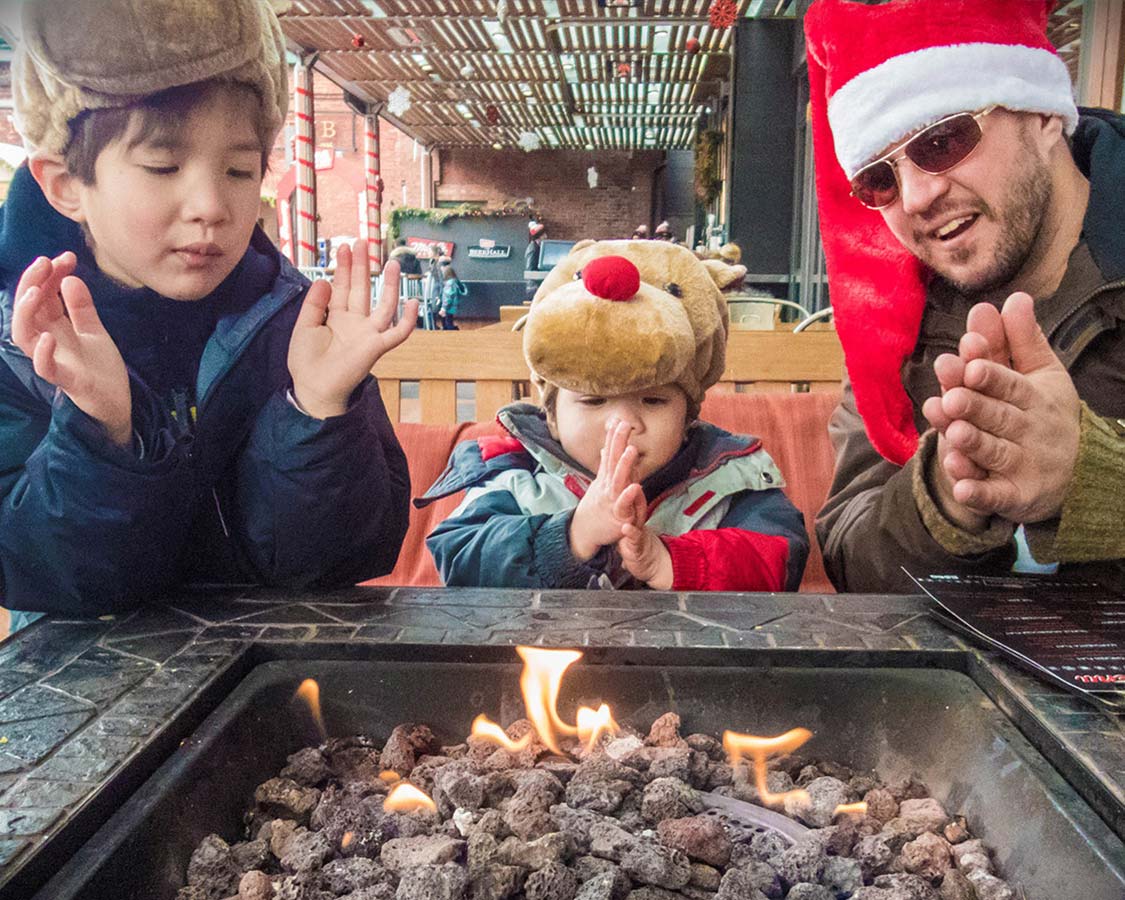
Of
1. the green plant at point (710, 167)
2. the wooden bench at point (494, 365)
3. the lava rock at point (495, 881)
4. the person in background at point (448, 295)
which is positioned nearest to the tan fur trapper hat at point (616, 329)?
the lava rock at point (495, 881)

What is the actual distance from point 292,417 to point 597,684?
0.41m

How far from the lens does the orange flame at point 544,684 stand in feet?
2.77

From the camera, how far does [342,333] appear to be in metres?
0.89

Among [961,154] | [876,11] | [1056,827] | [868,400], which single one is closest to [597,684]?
[1056,827]

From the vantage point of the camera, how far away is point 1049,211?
3.72 feet

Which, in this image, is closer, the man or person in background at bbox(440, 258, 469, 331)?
the man

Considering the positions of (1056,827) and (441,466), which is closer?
(1056,827)

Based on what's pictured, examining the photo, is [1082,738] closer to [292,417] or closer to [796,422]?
[292,417]

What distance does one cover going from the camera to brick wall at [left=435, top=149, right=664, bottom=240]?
17078mm

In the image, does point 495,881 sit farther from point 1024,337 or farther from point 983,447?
point 1024,337

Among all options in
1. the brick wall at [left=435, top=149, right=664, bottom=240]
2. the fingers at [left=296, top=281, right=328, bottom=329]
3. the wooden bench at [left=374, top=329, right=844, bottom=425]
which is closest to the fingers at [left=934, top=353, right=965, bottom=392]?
the fingers at [left=296, top=281, right=328, bottom=329]

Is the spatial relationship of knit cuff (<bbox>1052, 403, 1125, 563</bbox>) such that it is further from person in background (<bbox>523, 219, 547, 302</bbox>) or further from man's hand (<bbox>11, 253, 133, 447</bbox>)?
person in background (<bbox>523, 219, 547, 302</bbox>)

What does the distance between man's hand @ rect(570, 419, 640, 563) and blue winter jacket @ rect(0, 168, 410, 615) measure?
22cm

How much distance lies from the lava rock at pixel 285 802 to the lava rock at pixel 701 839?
1.00 feet
